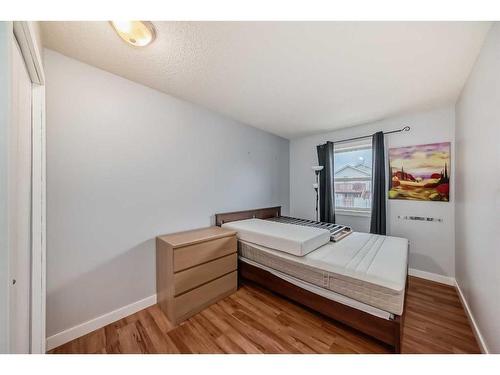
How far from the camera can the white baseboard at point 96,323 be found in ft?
4.57

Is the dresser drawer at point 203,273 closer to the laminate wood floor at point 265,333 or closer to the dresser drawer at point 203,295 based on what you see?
the dresser drawer at point 203,295

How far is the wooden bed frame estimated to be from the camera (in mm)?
1277

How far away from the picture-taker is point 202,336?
1486 mm

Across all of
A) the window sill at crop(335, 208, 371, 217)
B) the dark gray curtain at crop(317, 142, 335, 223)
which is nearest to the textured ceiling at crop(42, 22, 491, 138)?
the dark gray curtain at crop(317, 142, 335, 223)

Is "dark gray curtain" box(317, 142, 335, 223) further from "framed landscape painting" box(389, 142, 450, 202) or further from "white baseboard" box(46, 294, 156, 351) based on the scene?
"white baseboard" box(46, 294, 156, 351)

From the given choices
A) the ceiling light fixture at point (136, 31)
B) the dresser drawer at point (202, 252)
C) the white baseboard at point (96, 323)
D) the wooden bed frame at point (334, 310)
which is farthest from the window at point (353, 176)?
the white baseboard at point (96, 323)

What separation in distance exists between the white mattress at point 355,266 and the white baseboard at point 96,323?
1123mm

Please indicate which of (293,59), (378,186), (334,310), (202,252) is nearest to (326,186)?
(378,186)

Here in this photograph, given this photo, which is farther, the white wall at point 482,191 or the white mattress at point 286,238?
the white mattress at point 286,238

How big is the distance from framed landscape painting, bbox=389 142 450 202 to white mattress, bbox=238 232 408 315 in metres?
0.80
